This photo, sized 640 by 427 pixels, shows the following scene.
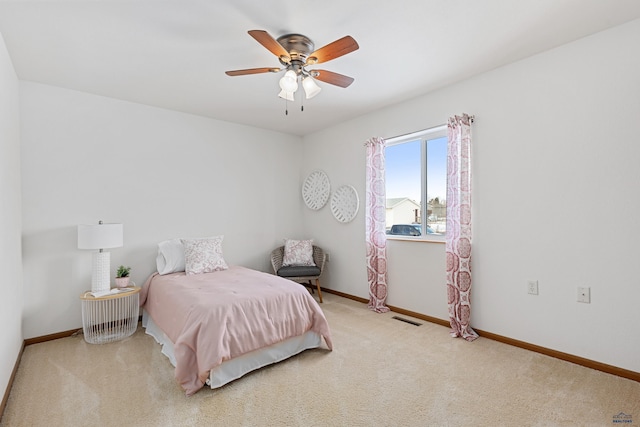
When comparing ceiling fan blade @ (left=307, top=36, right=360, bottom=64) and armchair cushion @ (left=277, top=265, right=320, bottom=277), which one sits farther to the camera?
armchair cushion @ (left=277, top=265, right=320, bottom=277)

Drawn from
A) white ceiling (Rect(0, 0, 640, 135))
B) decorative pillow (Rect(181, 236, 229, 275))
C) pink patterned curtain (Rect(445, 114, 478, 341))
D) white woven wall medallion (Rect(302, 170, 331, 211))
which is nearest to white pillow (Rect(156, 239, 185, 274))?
decorative pillow (Rect(181, 236, 229, 275))

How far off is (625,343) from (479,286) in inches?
41.6

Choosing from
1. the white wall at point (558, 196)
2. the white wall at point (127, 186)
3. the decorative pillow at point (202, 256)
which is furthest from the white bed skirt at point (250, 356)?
the white wall at point (558, 196)

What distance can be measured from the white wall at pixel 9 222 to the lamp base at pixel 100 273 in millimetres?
545

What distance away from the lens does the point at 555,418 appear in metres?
1.85

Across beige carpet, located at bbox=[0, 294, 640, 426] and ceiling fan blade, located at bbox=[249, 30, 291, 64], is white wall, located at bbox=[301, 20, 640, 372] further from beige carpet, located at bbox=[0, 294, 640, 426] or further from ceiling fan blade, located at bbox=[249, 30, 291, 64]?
ceiling fan blade, located at bbox=[249, 30, 291, 64]

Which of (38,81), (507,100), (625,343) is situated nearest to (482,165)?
(507,100)

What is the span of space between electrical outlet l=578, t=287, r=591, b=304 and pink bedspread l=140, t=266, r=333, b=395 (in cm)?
205

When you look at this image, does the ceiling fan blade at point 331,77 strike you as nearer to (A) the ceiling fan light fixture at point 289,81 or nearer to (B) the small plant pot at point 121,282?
(A) the ceiling fan light fixture at point 289,81

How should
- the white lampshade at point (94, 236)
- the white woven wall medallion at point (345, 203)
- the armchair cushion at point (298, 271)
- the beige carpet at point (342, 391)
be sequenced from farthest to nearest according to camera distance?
the white woven wall medallion at point (345, 203)
the armchair cushion at point (298, 271)
the white lampshade at point (94, 236)
the beige carpet at point (342, 391)

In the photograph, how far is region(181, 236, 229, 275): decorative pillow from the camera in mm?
3494

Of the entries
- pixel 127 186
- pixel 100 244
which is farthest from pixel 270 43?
pixel 127 186

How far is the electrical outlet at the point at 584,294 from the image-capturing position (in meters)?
2.43

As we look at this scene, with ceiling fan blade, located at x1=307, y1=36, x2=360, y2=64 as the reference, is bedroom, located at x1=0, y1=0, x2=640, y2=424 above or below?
below
